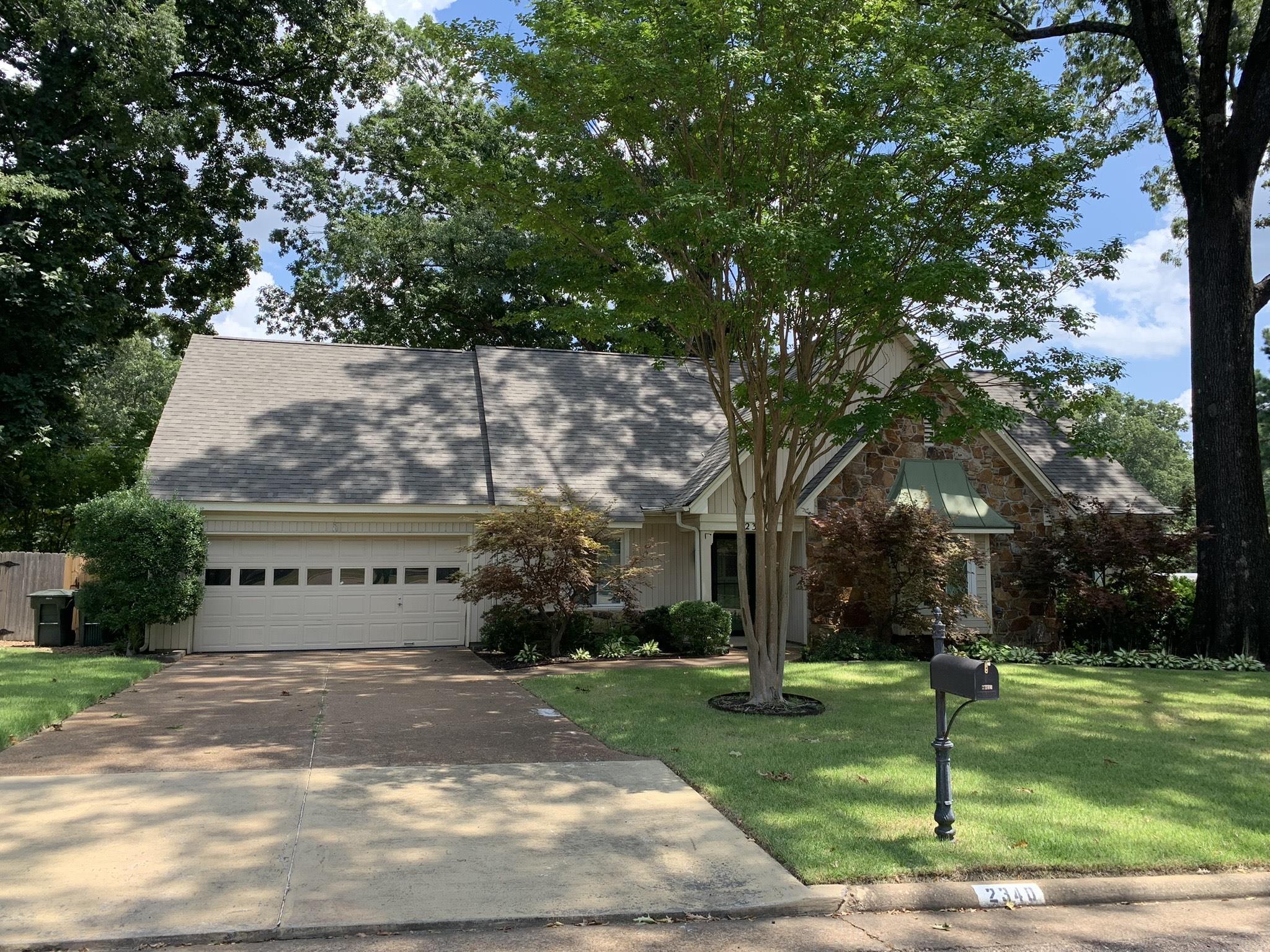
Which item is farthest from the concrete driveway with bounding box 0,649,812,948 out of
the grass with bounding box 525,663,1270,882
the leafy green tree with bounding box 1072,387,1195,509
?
the leafy green tree with bounding box 1072,387,1195,509

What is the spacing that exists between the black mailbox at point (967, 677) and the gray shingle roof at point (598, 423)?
12163 millimetres

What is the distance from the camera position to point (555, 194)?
36.2ft

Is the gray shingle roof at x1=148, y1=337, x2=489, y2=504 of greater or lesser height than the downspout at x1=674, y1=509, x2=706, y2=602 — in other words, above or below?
above

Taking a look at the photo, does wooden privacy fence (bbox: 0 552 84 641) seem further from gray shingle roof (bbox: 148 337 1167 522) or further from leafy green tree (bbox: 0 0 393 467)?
gray shingle roof (bbox: 148 337 1167 522)

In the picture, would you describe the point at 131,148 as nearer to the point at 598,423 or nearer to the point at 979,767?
the point at 598,423

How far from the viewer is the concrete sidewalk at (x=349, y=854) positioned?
475 cm

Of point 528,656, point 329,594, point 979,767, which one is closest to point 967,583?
point 528,656

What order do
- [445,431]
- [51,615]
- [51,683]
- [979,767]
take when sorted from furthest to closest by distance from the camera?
[445,431]
[51,615]
[51,683]
[979,767]

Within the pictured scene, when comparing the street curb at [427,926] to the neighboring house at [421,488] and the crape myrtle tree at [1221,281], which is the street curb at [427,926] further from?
the crape myrtle tree at [1221,281]

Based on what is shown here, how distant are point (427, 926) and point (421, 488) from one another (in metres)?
13.9

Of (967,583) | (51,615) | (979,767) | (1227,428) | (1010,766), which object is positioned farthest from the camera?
(51,615)

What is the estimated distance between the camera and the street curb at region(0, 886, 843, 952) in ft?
14.4

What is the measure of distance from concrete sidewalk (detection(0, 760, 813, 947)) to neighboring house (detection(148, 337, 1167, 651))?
33.9 ft

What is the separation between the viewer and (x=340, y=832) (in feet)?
19.8
